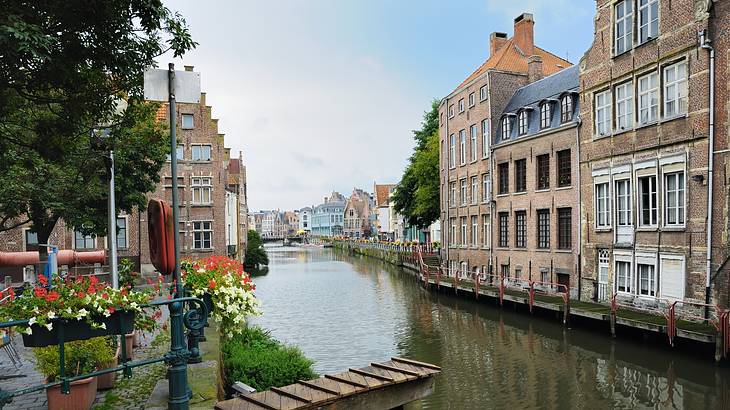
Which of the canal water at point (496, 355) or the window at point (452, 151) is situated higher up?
the window at point (452, 151)

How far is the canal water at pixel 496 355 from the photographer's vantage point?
40.2 feet

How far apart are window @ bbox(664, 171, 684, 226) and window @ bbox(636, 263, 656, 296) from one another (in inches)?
76.4

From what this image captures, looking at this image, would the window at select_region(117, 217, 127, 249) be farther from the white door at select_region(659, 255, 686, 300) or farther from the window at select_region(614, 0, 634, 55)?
the white door at select_region(659, 255, 686, 300)

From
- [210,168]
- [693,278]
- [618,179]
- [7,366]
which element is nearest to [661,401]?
[693,278]

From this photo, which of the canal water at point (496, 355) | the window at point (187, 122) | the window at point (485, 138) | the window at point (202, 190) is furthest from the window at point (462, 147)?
the window at point (187, 122)

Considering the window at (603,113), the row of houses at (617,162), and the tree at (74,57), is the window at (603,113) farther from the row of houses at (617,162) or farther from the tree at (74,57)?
the tree at (74,57)

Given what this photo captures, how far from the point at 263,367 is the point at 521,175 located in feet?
76.1

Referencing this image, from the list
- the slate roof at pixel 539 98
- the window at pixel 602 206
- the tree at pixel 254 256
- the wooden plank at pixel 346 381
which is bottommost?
the tree at pixel 254 256

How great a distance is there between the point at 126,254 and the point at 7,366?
26360 mm

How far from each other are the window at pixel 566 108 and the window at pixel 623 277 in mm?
7721

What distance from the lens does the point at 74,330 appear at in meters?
4.91

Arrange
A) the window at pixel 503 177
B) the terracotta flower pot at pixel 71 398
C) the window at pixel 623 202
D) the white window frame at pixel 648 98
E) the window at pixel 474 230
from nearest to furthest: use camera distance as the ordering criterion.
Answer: the terracotta flower pot at pixel 71 398 → the white window frame at pixel 648 98 → the window at pixel 623 202 → the window at pixel 503 177 → the window at pixel 474 230

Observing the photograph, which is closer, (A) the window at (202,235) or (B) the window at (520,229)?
(B) the window at (520,229)

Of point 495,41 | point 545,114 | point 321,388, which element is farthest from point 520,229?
point 321,388
